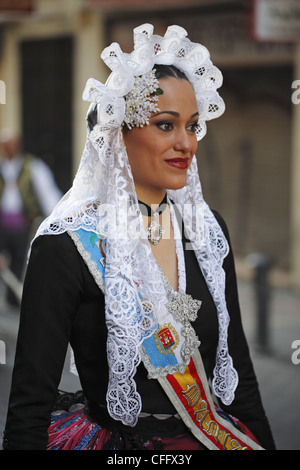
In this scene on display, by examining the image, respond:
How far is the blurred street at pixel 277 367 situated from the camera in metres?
4.64

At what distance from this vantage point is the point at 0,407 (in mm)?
3088

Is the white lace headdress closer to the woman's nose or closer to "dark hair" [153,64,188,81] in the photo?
"dark hair" [153,64,188,81]

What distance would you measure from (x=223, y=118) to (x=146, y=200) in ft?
29.6

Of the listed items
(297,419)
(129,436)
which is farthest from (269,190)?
(129,436)

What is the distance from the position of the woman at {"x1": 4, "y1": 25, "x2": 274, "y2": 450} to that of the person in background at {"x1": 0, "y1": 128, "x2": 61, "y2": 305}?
5541 mm

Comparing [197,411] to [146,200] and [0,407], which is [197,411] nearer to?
[146,200]

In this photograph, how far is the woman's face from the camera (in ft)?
7.30

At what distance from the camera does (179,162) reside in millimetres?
2268

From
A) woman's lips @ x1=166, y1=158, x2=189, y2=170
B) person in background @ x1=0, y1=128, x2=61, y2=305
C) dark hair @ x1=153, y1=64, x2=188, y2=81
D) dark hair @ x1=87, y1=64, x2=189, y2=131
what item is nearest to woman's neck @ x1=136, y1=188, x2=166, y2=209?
woman's lips @ x1=166, y1=158, x2=189, y2=170

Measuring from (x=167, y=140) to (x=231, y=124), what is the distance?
9034 millimetres

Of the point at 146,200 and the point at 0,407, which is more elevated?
the point at 146,200

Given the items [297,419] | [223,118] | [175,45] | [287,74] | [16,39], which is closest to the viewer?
[175,45]

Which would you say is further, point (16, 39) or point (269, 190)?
point (16, 39)

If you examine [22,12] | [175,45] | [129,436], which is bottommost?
[129,436]
